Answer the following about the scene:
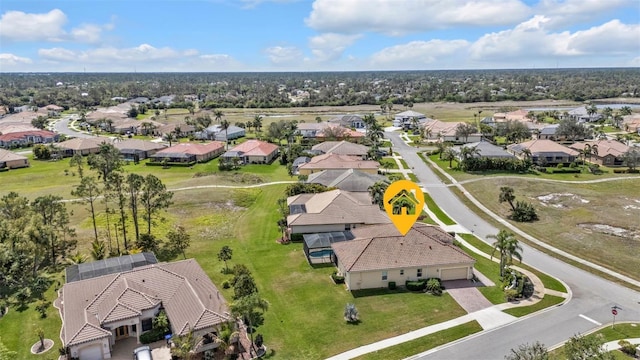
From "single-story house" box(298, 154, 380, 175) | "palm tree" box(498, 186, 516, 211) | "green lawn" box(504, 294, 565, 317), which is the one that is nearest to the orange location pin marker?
"palm tree" box(498, 186, 516, 211)

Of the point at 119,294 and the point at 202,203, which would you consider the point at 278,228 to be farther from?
the point at 119,294

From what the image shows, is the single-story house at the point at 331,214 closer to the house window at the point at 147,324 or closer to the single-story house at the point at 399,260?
the single-story house at the point at 399,260

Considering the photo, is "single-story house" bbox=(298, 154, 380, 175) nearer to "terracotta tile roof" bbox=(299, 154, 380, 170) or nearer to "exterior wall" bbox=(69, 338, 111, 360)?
"terracotta tile roof" bbox=(299, 154, 380, 170)

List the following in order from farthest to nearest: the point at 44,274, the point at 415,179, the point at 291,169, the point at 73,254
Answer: the point at 291,169 < the point at 415,179 < the point at 73,254 < the point at 44,274

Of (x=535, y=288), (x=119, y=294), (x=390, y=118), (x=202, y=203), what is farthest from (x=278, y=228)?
(x=390, y=118)

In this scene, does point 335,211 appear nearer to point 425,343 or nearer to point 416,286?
point 416,286

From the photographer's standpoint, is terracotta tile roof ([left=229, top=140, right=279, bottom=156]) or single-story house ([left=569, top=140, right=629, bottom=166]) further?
terracotta tile roof ([left=229, top=140, right=279, bottom=156])

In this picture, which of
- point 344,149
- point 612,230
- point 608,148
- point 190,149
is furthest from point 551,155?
point 190,149
